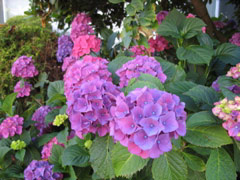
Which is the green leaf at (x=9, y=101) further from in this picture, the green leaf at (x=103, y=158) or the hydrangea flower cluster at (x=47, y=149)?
the green leaf at (x=103, y=158)

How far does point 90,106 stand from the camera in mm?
669

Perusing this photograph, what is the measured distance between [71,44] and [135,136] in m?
1.70

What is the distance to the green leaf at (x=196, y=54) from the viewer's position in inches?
44.0

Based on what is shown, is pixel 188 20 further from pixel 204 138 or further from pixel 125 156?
pixel 125 156

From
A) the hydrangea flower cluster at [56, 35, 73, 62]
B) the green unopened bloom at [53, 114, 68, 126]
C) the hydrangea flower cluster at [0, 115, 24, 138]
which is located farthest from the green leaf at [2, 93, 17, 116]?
the hydrangea flower cluster at [56, 35, 73, 62]

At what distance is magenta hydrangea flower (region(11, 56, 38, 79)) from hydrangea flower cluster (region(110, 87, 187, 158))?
1.52 metres

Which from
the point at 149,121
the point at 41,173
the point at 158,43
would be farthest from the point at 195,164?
the point at 158,43

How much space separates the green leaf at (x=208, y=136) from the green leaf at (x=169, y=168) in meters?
0.07

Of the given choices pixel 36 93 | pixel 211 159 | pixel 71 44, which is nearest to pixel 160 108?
pixel 211 159

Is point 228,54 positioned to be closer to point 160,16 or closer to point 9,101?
point 160,16

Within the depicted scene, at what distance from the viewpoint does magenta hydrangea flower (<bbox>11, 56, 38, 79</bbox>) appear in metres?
1.85

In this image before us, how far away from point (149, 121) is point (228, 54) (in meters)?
0.94

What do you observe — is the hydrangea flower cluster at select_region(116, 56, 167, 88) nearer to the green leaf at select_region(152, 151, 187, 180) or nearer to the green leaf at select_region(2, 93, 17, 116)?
the green leaf at select_region(152, 151, 187, 180)

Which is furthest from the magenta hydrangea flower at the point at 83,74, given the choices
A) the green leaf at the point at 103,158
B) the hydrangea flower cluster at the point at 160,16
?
the hydrangea flower cluster at the point at 160,16
